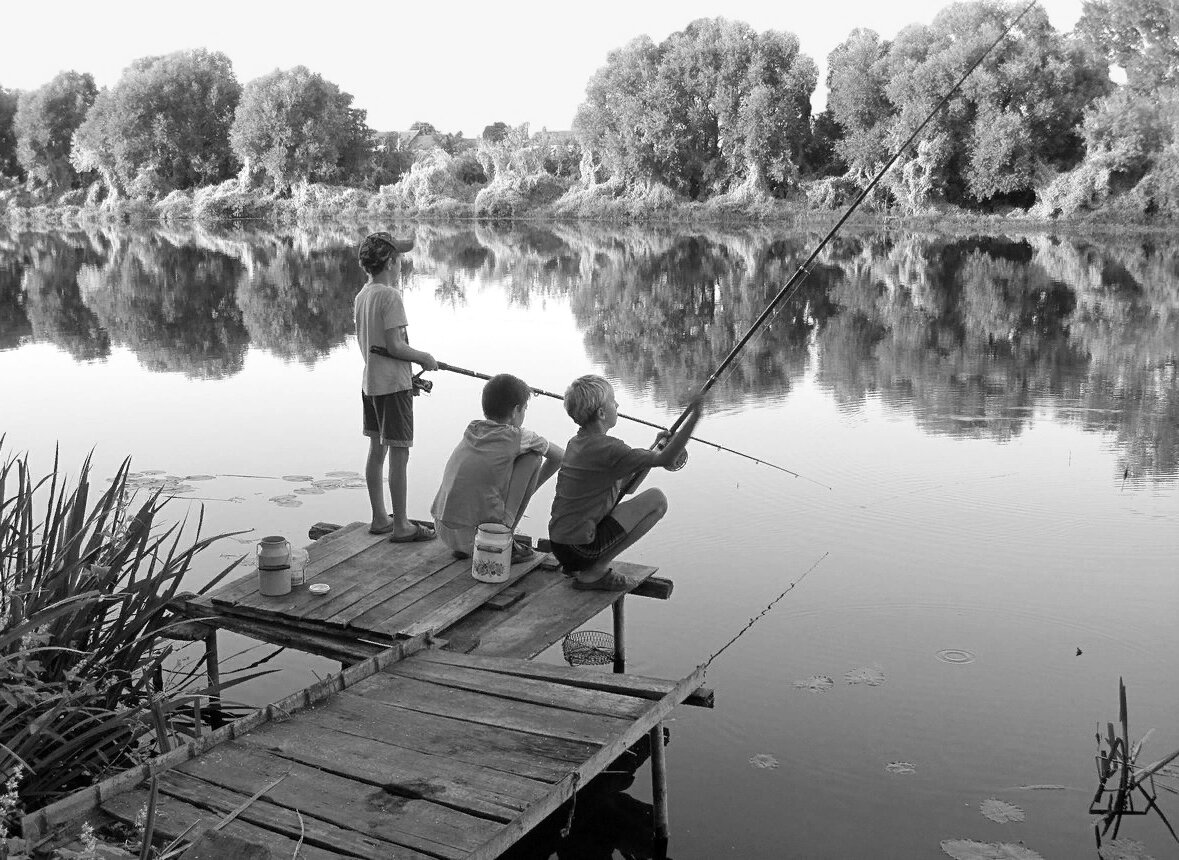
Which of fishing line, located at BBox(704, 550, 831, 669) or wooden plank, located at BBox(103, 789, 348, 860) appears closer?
wooden plank, located at BBox(103, 789, 348, 860)

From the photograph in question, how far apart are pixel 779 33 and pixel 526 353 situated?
3707cm

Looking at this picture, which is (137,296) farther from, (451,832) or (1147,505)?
(451,832)

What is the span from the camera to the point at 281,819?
316 centimetres

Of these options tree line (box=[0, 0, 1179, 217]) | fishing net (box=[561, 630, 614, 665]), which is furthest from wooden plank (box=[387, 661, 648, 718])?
tree line (box=[0, 0, 1179, 217])

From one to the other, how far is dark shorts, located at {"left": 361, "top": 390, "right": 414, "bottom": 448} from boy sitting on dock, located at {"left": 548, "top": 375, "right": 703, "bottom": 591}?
880 millimetres

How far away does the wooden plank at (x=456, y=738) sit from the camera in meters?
3.49

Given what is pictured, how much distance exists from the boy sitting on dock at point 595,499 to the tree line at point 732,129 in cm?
3208

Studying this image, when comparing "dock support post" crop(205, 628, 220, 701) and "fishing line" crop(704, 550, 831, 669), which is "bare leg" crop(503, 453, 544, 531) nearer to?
"fishing line" crop(704, 550, 831, 669)

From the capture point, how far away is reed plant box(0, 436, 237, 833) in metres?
3.31

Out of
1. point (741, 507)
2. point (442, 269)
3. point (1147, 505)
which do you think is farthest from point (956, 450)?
point (442, 269)

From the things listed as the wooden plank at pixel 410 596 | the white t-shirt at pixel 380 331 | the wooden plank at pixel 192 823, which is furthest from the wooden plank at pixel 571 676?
the white t-shirt at pixel 380 331

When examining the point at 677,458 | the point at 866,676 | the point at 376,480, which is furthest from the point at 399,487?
the point at 866,676

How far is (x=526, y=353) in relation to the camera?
550 inches

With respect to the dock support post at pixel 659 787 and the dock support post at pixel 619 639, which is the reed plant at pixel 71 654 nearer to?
the dock support post at pixel 659 787
